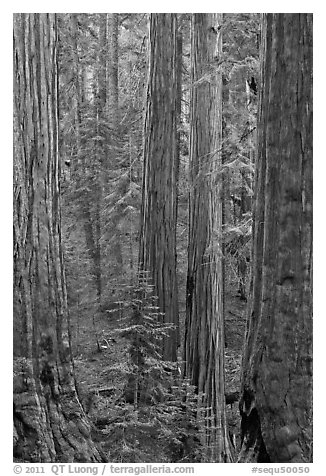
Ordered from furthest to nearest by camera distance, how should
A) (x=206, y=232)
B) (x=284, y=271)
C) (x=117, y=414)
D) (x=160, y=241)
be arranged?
(x=160, y=241)
(x=206, y=232)
(x=117, y=414)
(x=284, y=271)

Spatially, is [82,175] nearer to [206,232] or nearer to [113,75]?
[113,75]

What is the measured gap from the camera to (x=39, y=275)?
3672 millimetres

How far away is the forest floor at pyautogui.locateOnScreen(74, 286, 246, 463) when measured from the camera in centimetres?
422

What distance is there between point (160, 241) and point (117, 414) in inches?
81.5

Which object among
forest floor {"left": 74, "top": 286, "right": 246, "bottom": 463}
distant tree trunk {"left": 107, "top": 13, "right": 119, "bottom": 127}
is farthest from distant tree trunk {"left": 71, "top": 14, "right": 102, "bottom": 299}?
forest floor {"left": 74, "top": 286, "right": 246, "bottom": 463}

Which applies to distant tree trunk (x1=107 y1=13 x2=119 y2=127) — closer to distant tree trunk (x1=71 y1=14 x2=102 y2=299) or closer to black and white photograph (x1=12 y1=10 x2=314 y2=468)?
black and white photograph (x1=12 y1=10 x2=314 y2=468)

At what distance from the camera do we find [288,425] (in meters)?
2.92

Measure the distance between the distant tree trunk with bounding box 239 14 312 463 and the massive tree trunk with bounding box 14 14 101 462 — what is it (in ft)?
4.72

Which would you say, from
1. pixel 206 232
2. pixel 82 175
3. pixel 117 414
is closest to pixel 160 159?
pixel 82 175

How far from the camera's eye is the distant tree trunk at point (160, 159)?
5.58m

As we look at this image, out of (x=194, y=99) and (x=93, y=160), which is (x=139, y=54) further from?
(x=93, y=160)

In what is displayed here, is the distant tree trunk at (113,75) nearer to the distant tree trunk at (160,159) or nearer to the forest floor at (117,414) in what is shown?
the distant tree trunk at (160,159)

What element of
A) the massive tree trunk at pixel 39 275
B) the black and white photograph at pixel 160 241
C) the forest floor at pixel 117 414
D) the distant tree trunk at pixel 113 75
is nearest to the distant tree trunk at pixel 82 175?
the black and white photograph at pixel 160 241

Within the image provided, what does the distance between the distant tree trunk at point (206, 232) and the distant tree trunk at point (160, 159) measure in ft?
1.20
